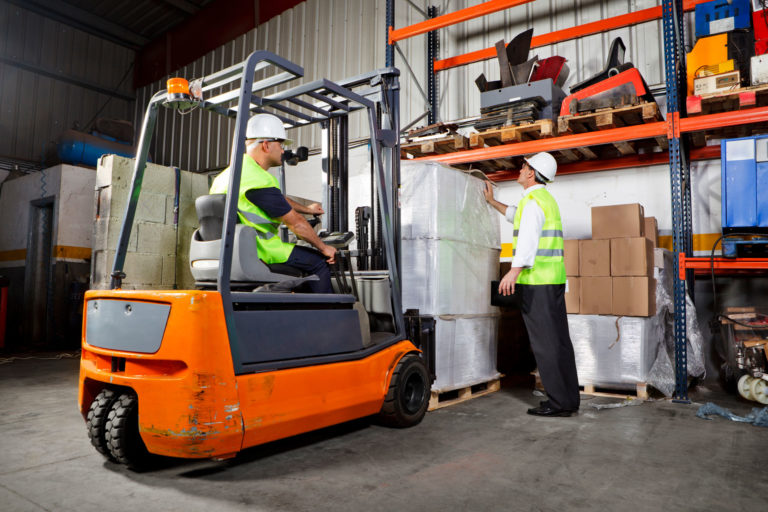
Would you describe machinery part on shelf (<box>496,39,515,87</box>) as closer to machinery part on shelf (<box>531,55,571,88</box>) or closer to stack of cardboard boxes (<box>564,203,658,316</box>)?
machinery part on shelf (<box>531,55,571,88</box>)

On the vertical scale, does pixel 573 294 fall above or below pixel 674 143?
below

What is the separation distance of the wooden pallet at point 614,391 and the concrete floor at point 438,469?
543mm

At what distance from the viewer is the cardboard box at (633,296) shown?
181 inches

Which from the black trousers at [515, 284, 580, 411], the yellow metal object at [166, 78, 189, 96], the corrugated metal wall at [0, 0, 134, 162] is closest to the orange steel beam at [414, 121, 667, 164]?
the black trousers at [515, 284, 580, 411]

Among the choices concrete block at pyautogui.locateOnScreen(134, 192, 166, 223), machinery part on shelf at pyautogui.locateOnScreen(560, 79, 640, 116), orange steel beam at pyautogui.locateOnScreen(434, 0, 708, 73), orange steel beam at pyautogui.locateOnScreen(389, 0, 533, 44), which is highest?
orange steel beam at pyautogui.locateOnScreen(389, 0, 533, 44)

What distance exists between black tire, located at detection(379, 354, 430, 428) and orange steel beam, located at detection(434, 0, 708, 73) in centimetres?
458

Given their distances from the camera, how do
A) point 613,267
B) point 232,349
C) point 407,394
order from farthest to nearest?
point 613,267, point 407,394, point 232,349

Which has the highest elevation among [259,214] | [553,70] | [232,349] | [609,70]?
[553,70]

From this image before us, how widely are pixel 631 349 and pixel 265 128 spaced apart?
11.6 feet

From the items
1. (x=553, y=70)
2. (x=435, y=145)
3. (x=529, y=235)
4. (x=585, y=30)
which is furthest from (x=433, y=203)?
(x=585, y=30)

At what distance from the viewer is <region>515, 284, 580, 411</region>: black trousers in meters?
4.04

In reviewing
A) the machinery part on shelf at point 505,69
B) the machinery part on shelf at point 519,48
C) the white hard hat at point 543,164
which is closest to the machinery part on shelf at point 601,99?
the machinery part on shelf at point 505,69

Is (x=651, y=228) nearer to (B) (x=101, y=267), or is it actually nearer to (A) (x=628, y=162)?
(A) (x=628, y=162)

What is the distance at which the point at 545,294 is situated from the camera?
13.5ft
